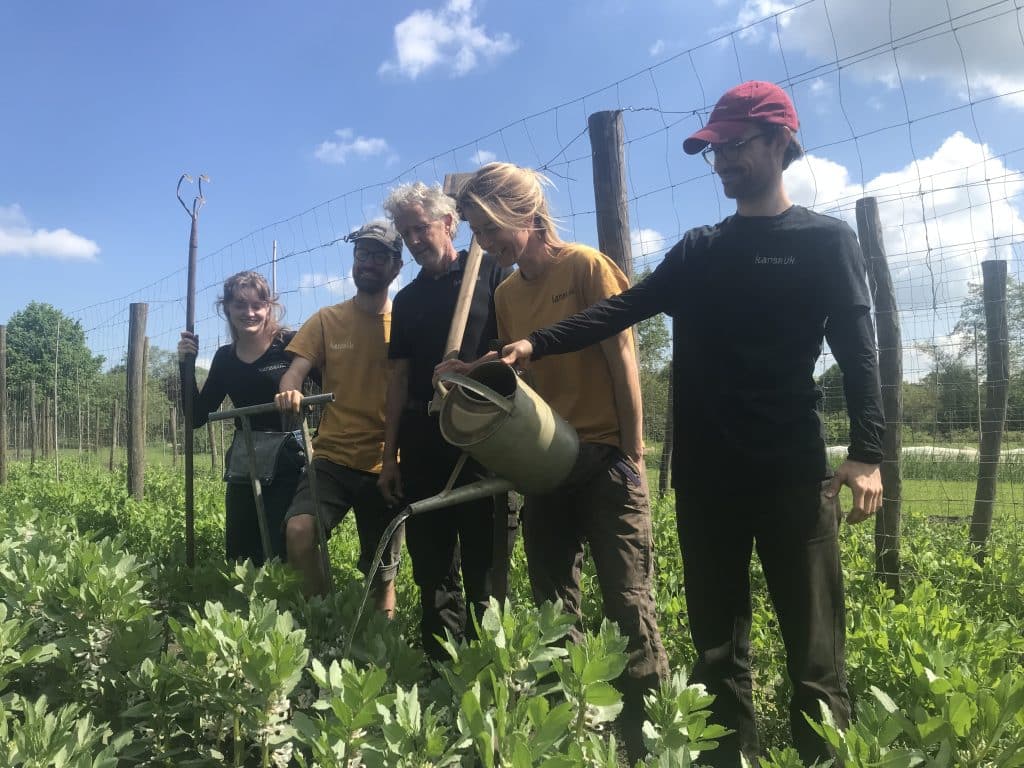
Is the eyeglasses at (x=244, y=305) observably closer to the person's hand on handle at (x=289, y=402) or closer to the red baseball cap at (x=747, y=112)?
the person's hand on handle at (x=289, y=402)

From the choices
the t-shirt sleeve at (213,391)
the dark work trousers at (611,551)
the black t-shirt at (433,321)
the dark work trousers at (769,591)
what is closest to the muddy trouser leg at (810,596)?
the dark work trousers at (769,591)

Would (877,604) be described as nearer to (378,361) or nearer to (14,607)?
(378,361)

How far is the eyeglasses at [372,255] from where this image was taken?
308cm

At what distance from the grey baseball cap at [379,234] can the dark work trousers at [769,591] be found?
1699 mm

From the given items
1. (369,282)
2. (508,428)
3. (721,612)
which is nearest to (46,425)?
(369,282)

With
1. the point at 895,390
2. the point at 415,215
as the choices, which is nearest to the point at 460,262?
the point at 415,215

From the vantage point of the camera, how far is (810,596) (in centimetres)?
188

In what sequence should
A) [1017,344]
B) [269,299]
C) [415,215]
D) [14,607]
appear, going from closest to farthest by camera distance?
1. [14,607]
2. [415,215]
3. [269,299]
4. [1017,344]

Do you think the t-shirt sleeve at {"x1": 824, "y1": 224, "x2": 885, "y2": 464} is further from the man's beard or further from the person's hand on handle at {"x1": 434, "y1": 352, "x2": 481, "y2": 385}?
the man's beard

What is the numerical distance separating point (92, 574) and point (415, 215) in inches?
65.0

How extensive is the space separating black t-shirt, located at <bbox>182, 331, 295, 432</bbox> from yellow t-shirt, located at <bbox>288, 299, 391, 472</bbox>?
310 mm

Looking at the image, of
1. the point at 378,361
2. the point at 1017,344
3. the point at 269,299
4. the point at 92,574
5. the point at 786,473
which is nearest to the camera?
the point at 786,473

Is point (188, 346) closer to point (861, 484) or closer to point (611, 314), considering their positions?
point (611, 314)

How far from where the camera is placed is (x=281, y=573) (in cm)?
238
